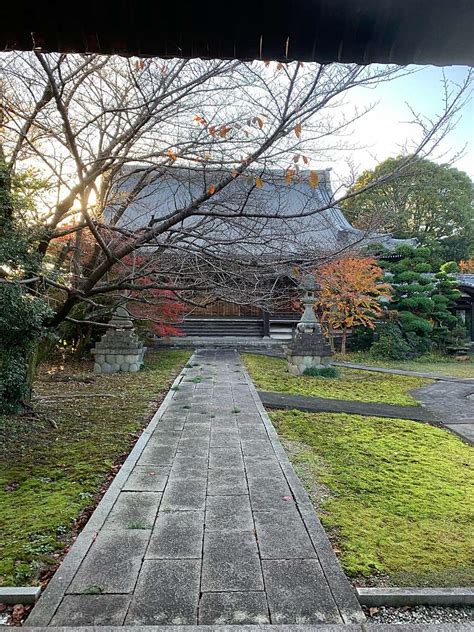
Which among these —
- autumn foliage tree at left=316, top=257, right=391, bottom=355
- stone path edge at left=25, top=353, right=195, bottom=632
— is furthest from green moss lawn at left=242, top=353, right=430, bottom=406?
stone path edge at left=25, top=353, right=195, bottom=632

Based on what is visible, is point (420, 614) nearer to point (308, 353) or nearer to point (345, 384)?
point (345, 384)

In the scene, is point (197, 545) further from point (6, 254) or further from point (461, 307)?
point (461, 307)

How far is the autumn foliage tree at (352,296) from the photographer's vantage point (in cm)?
1284

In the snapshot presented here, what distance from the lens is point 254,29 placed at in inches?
78.0

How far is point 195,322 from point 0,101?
1413cm

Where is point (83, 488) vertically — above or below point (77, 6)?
below

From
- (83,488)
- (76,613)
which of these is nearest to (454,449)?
(83,488)

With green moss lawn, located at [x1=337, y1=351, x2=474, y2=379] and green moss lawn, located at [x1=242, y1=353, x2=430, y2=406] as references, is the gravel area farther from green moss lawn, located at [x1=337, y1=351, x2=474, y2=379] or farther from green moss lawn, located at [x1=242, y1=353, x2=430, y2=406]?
green moss lawn, located at [x1=337, y1=351, x2=474, y2=379]

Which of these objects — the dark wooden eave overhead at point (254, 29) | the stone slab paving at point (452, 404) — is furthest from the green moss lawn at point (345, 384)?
the dark wooden eave overhead at point (254, 29)

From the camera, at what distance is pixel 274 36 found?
201 cm

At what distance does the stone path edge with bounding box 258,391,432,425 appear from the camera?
676 centimetres

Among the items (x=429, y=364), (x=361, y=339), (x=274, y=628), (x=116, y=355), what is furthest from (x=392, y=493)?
(x=361, y=339)

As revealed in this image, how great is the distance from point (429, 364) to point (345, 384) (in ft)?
19.1

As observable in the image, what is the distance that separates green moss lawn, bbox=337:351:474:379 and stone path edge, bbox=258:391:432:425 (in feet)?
17.2
